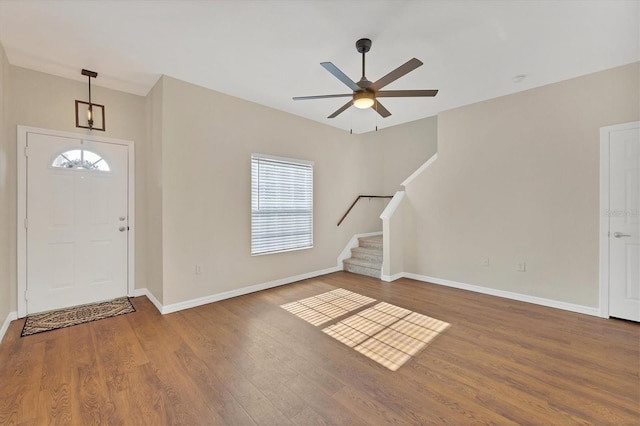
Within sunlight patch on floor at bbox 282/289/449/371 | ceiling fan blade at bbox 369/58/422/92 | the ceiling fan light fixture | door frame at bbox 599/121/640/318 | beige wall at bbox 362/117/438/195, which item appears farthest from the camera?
beige wall at bbox 362/117/438/195

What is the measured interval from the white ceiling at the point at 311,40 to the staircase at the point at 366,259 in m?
3.10

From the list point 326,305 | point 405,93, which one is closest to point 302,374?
point 326,305

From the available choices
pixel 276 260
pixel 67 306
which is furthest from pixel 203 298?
pixel 67 306

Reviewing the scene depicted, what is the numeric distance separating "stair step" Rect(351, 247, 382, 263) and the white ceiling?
3.10 m

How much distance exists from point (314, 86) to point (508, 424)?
3.88 metres

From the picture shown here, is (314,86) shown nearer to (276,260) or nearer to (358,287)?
(276,260)

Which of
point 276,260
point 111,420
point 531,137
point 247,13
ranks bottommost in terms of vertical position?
point 111,420

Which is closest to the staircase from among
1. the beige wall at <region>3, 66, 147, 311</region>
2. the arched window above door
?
the beige wall at <region>3, 66, 147, 311</region>

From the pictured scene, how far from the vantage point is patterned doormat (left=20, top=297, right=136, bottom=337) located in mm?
3027

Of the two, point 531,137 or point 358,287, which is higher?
point 531,137

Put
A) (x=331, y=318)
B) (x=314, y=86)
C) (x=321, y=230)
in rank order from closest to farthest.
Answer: (x=331, y=318) < (x=314, y=86) < (x=321, y=230)

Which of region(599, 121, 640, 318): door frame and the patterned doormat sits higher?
region(599, 121, 640, 318): door frame

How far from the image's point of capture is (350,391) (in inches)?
79.9

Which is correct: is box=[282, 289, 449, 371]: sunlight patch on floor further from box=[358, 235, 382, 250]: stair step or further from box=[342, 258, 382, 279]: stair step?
box=[358, 235, 382, 250]: stair step
